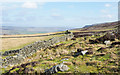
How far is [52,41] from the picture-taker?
33188 mm

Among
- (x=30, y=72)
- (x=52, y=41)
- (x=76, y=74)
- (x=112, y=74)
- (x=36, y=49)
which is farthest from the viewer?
(x=52, y=41)

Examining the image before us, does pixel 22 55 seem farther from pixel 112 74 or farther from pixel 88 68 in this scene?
pixel 112 74

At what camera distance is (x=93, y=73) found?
10102 millimetres

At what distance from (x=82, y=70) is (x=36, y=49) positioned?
17386 mm

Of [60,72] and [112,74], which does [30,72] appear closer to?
[60,72]

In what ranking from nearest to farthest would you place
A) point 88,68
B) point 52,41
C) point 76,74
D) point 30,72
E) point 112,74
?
1. point 112,74
2. point 76,74
3. point 88,68
4. point 30,72
5. point 52,41

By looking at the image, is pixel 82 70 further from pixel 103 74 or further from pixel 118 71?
pixel 118 71

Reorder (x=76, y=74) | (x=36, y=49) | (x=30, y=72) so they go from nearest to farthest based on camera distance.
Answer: (x=76, y=74), (x=30, y=72), (x=36, y=49)

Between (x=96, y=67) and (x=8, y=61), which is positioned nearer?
(x=96, y=67)

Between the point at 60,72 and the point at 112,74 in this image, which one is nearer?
the point at 112,74

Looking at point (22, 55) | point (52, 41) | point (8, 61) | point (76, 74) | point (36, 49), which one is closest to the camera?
point (76, 74)

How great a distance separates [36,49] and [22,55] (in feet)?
18.6

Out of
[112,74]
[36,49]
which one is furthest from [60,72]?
[36,49]

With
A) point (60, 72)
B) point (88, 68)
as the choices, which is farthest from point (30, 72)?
point (88, 68)
